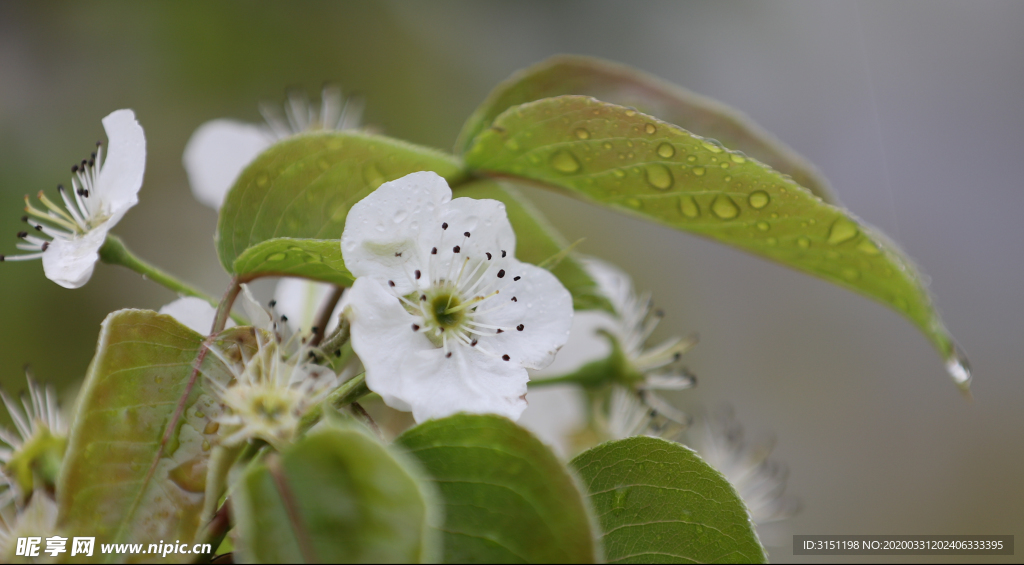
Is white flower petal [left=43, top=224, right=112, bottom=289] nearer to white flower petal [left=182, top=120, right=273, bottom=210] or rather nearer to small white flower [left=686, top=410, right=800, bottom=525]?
white flower petal [left=182, top=120, right=273, bottom=210]

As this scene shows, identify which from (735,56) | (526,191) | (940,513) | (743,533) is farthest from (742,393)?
(743,533)

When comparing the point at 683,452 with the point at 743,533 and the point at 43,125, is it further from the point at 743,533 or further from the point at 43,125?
the point at 43,125

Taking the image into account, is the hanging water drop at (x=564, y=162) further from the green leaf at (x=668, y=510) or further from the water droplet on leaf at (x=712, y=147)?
the green leaf at (x=668, y=510)

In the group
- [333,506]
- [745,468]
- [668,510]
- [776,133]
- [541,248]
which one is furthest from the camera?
[776,133]

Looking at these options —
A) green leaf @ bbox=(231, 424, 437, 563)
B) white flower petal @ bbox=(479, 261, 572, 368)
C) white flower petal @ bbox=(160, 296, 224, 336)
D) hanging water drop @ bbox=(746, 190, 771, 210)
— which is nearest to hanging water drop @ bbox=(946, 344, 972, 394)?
hanging water drop @ bbox=(746, 190, 771, 210)

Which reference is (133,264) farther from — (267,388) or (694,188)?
(694,188)

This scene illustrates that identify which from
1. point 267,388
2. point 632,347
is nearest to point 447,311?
point 267,388
